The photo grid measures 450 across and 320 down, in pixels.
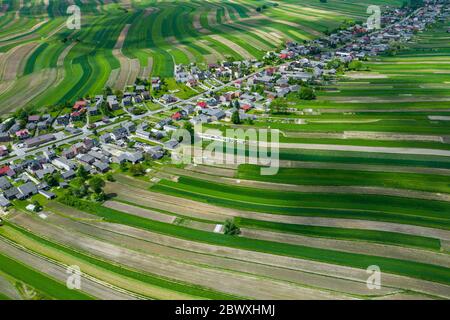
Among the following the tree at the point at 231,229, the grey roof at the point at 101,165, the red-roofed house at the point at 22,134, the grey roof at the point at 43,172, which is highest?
the red-roofed house at the point at 22,134

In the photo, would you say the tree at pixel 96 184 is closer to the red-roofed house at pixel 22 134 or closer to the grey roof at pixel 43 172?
the grey roof at pixel 43 172

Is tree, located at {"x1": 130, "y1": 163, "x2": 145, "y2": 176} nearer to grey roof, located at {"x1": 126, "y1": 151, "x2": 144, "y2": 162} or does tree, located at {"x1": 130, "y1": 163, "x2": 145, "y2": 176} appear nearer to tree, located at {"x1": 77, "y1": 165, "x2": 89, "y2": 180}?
grey roof, located at {"x1": 126, "y1": 151, "x2": 144, "y2": 162}

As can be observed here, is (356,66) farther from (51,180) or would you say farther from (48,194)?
(48,194)

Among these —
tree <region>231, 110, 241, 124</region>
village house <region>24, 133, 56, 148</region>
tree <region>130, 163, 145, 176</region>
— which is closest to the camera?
tree <region>130, 163, 145, 176</region>

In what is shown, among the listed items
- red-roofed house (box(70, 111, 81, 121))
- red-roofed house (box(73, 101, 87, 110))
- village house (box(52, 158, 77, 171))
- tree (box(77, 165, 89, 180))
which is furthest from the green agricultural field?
tree (box(77, 165, 89, 180))

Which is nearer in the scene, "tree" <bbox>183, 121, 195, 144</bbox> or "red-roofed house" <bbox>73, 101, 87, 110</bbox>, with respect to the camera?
"tree" <bbox>183, 121, 195, 144</bbox>

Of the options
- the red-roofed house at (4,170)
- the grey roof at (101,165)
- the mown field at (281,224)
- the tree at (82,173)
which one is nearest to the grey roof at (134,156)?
the mown field at (281,224)

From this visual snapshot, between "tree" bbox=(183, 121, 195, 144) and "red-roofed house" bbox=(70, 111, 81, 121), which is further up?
"red-roofed house" bbox=(70, 111, 81, 121)

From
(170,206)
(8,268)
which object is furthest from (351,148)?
(8,268)

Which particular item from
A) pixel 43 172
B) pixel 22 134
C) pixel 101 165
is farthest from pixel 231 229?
pixel 22 134
